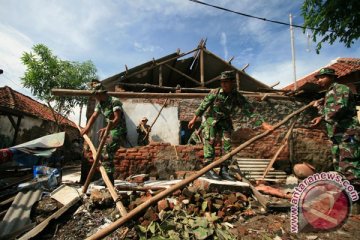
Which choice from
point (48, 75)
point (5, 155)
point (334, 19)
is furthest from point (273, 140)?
point (48, 75)

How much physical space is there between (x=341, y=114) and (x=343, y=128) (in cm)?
18

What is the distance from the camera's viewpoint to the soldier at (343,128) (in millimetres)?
2820

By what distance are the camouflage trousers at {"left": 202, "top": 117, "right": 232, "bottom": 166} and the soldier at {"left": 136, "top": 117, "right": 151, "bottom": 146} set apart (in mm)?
3360

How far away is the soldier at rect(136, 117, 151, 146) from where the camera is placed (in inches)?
279

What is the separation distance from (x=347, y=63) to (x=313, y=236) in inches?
540

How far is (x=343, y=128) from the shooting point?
3.00 metres

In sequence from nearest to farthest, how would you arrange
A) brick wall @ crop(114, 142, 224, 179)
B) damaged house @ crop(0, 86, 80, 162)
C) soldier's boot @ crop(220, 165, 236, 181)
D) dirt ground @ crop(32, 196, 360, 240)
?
dirt ground @ crop(32, 196, 360, 240) < soldier's boot @ crop(220, 165, 236, 181) < brick wall @ crop(114, 142, 224, 179) < damaged house @ crop(0, 86, 80, 162)

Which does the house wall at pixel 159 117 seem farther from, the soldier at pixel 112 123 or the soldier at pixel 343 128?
the soldier at pixel 343 128

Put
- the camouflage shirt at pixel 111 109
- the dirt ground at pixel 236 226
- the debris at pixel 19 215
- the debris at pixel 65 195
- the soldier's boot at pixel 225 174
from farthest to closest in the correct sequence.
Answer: the camouflage shirt at pixel 111 109 < the soldier's boot at pixel 225 174 < the debris at pixel 65 195 < the debris at pixel 19 215 < the dirt ground at pixel 236 226

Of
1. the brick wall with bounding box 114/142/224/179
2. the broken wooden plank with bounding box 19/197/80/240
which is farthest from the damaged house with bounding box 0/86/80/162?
the broken wooden plank with bounding box 19/197/80/240

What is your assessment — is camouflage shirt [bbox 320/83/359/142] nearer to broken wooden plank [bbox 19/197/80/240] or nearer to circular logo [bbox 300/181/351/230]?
circular logo [bbox 300/181/351/230]

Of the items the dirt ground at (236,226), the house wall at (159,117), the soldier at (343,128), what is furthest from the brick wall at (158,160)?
the soldier at (343,128)

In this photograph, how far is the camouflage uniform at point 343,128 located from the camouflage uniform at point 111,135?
3.16m

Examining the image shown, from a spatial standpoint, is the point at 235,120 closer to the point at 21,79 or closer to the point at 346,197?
the point at 346,197
